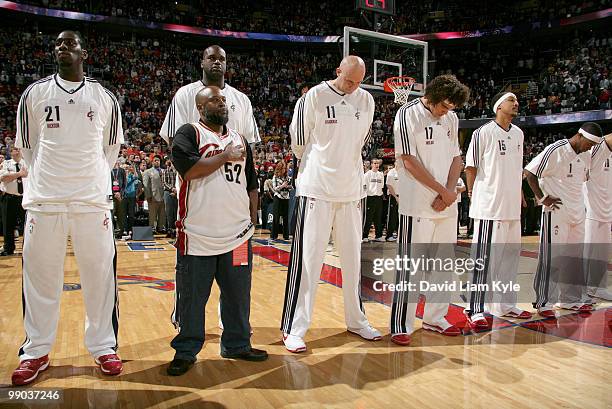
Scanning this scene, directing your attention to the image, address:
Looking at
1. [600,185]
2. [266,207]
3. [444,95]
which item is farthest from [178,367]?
[266,207]

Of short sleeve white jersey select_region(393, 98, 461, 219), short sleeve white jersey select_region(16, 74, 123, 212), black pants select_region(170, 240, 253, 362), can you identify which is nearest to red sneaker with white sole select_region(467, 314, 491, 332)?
short sleeve white jersey select_region(393, 98, 461, 219)

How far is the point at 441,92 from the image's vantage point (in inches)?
152

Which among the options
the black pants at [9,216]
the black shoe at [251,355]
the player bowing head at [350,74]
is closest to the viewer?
the black shoe at [251,355]

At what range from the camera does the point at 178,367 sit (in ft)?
10.3

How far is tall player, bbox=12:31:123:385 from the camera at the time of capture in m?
3.08

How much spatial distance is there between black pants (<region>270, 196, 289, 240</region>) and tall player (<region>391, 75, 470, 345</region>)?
763cm

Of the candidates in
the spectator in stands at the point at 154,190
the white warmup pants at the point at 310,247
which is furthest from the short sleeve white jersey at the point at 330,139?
the spectator in stands at the point at 154,190

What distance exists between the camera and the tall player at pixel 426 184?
3.88 metres

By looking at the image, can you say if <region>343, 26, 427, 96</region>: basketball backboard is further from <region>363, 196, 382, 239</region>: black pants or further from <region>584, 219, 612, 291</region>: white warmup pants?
<region>584, 219, 612, 291</region>: white warmup pants

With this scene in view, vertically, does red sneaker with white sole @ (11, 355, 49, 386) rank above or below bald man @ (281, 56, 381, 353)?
below

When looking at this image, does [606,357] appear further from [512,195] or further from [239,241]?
[239,241]

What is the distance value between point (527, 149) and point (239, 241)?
2361 cm

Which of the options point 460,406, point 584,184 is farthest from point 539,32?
point 460,406

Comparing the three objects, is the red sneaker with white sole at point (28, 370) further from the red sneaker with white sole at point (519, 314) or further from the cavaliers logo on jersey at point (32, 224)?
the red sneaker with white sole at point (519, 314)
